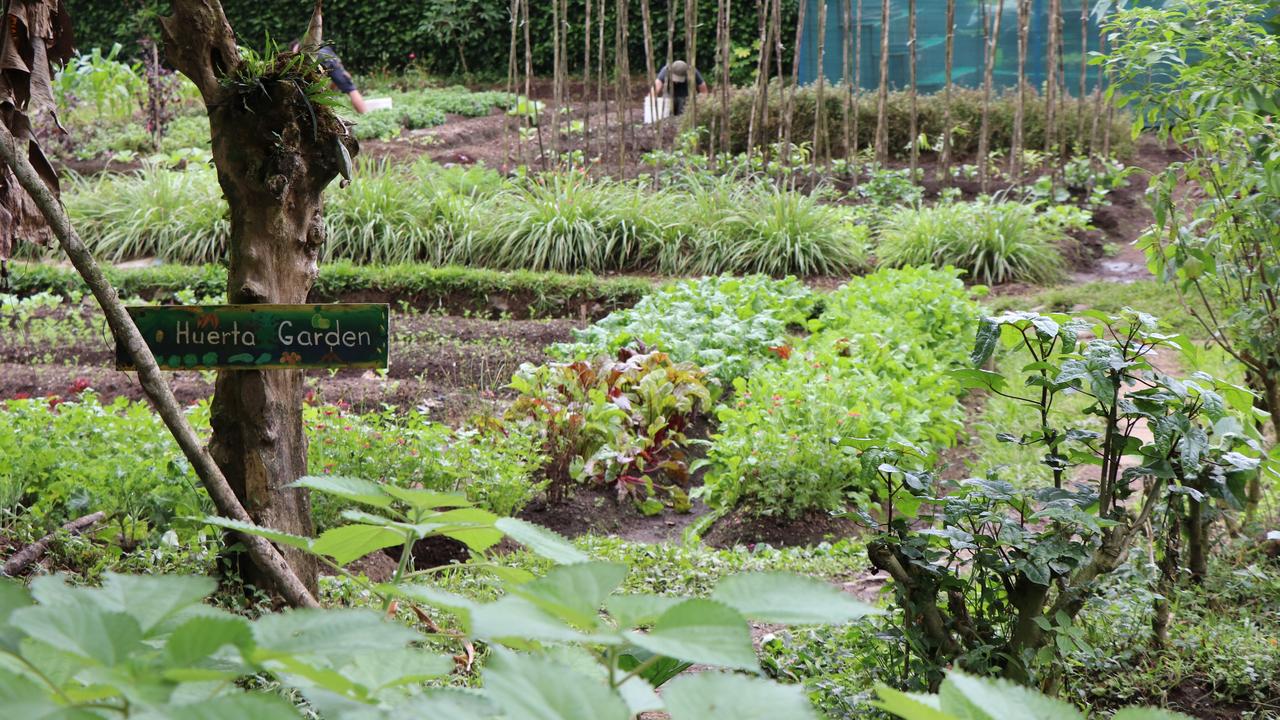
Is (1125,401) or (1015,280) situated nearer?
(1125,401)

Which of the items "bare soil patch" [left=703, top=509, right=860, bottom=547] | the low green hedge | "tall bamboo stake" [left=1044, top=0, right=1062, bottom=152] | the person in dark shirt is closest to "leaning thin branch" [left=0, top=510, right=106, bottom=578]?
the person in dark shirt

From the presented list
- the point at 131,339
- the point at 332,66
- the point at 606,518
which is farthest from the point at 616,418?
the point at 131,339

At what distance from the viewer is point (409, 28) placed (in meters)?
23.1

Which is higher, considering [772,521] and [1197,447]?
[1197,447]

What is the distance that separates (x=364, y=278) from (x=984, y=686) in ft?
29.8

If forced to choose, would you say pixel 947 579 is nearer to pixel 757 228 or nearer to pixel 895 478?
pixel 895 478

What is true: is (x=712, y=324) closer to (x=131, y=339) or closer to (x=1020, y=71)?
(x=131, y=339)

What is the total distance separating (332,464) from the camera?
4.32 m

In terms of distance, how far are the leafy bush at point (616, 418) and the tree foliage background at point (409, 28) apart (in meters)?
16.0

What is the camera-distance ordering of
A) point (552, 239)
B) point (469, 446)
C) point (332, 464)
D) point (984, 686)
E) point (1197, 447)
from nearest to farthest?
1. point (984, 686)
2. point (1197, 447)
3. point (332, 464)
4. point (469, 446)
5. point (552, 239)

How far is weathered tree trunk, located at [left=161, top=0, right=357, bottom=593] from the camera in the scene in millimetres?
2984

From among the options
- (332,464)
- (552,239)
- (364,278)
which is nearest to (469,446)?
(332,464)

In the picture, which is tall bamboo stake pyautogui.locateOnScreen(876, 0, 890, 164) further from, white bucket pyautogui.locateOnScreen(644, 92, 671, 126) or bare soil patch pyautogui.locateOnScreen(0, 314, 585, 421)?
bare soil patch pyautogui.locateOnScreen(0, 314, 585, 421)

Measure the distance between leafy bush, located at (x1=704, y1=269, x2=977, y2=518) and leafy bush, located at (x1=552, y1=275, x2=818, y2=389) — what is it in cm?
20
